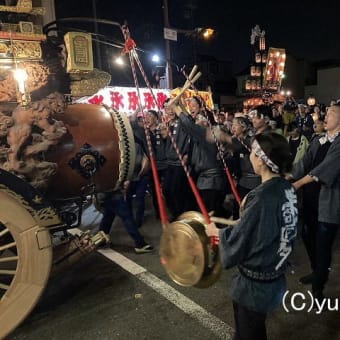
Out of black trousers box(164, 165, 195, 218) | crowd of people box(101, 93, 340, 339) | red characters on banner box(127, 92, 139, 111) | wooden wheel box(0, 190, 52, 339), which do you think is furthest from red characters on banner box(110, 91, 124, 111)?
wooden wheel box(0, 190, 52, 339)

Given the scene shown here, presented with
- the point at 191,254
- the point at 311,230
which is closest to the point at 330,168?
the point at 311,230

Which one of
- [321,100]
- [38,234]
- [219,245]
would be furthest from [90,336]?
[321,100]

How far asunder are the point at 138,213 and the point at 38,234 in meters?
2.98

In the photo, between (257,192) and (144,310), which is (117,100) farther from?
(257,192)

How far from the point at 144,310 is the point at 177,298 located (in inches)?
13.6

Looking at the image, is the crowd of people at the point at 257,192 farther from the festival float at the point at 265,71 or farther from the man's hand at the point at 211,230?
the festival float at the point at 265,71

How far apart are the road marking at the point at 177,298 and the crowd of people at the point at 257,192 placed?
384 mm

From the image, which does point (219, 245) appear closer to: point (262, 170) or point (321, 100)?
point (262, 170)

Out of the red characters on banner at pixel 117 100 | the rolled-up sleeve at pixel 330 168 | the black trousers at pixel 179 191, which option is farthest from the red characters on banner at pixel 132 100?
the rolled-up sleeve at pixel 330 168

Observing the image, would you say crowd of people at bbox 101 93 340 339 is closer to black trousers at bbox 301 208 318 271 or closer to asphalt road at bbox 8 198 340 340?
black trousers at bbox 301 208 318 271

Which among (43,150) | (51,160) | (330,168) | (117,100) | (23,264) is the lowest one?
(23,264)

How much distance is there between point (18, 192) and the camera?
2695 mm

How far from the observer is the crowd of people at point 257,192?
184cm

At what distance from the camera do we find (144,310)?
321 centimetres
